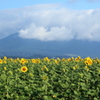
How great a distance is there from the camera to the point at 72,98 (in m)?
8.65

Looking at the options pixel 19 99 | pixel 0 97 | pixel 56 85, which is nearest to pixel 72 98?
pixel 56 85

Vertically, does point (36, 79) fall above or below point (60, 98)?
A: above

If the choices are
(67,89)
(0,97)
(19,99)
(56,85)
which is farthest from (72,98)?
(0,97)

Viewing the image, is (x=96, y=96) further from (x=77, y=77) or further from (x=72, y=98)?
(x=77, y=77)

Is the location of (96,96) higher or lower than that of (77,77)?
lower

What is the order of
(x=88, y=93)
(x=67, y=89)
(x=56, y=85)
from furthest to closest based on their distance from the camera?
(x=56, y=85)
(x=67, y=89)
(x=88, y=93)

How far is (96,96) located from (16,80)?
3.02 m

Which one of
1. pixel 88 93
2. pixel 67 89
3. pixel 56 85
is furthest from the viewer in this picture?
pixel 56 85

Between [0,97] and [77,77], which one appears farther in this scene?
[77,77]

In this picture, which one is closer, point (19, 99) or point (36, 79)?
point (19, 99)

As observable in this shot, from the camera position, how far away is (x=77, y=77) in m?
10.1

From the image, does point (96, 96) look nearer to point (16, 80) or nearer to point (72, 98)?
point (72, 98)

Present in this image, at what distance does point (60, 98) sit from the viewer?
8656 millimetres

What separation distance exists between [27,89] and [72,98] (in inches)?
58.2
